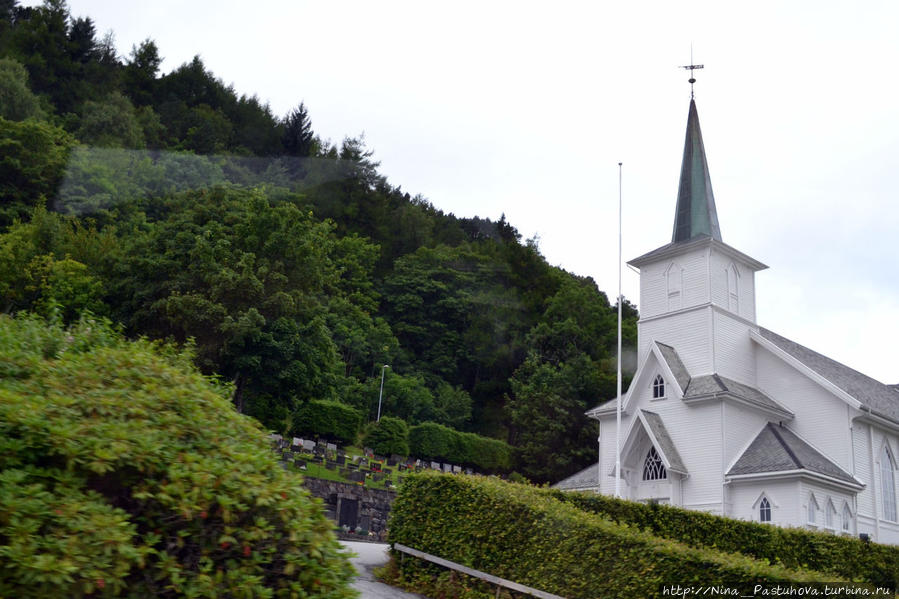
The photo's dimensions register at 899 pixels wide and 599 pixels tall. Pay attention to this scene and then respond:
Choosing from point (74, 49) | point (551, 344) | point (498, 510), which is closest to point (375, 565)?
point (498, 510)

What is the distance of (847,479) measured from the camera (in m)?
29.0

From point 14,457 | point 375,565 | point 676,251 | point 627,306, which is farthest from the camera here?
point 627,306

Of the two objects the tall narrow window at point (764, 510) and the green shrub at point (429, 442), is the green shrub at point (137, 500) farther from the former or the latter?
the green shrub at point (429, 442)

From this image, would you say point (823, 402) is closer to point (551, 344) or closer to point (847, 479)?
point (847, 479)

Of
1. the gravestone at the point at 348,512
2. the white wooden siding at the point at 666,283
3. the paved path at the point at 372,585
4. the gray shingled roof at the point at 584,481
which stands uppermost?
the white wooden siding at the point at 666,283

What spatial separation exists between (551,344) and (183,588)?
210 ft

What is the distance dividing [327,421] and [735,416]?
89.2 ft

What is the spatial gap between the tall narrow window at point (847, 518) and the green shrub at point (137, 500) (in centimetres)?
2893

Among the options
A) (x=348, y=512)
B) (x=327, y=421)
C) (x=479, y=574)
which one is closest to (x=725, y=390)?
(x=348, y=512)

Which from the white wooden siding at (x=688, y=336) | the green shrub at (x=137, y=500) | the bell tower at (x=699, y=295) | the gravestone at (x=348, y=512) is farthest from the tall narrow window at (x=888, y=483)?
the green shrub at (x=137, y=500)

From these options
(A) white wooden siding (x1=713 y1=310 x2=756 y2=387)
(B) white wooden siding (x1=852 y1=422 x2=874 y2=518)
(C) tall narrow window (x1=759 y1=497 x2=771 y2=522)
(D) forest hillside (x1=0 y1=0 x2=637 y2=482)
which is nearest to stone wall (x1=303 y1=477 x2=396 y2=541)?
(D) forest hillside (x1=0 y1=0 x2=637 y2=482)

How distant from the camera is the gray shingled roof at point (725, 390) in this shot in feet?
98.4

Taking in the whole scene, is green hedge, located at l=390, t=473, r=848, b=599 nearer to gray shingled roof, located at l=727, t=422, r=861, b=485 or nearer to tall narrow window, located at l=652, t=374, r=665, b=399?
gray shingled roof, located at l=727, t=422, r=861, b=485

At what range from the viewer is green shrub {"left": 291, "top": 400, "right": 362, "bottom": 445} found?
49.2 metres
